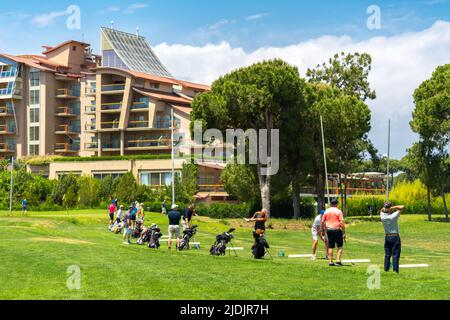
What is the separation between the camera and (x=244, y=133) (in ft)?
218

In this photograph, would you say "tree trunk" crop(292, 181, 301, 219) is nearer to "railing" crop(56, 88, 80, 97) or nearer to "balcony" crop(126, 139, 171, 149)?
"balcony" crop(126, 139, 171, 149)

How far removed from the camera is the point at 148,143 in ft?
308

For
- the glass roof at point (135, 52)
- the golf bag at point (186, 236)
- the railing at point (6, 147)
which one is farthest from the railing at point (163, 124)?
the golf bag at point (186, 236)

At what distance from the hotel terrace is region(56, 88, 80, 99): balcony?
0.14m

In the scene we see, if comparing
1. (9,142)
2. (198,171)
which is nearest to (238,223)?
(198,171)

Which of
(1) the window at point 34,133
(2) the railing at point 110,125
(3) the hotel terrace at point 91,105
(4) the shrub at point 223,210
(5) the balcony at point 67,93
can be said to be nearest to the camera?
(4) the shrub at point 223,210

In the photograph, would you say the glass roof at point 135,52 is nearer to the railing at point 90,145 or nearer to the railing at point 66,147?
the railing at point 90,145

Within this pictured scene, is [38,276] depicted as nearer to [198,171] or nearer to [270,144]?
[270,144]

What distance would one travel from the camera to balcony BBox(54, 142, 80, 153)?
332 ft

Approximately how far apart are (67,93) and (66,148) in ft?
25.3

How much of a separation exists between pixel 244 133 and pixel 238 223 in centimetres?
1065

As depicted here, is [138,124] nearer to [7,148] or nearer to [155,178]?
[155,178]

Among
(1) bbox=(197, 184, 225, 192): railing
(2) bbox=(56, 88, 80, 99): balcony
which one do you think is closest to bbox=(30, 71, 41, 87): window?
(2) bbox=(56, 88, 80, 99): balcony

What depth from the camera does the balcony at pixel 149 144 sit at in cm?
9150
